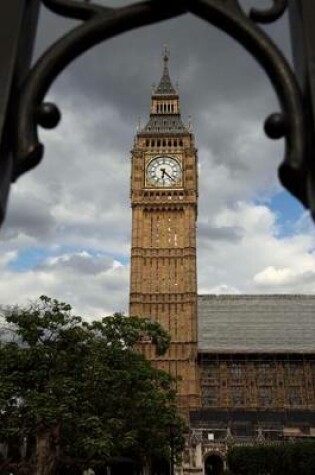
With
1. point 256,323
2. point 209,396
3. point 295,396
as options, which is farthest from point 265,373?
point 256,323

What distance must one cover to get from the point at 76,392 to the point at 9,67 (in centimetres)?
1793

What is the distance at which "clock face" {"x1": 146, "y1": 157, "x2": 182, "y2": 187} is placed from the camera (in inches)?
2379

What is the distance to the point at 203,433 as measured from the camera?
4778cm

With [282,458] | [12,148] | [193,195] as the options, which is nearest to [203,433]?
[282,458]

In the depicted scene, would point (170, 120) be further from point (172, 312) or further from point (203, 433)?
point (203, 433)

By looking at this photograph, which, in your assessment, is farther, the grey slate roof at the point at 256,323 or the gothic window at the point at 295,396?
the grey slate roof at the point at 256,323

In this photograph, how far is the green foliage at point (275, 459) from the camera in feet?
103

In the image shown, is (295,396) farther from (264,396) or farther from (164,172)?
(164,172)

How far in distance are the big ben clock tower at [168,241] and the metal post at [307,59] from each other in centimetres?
5217

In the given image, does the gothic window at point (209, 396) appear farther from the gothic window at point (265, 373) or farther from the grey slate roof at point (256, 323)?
the gothic window at point (265, 373)

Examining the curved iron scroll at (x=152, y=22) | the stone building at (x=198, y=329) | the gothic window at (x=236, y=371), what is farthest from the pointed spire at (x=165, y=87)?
the curved iron scroll at (x=152, y=22)

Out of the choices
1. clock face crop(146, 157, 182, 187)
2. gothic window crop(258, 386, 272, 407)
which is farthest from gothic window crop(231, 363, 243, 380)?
clock face crop(146, 157, 182, 187)

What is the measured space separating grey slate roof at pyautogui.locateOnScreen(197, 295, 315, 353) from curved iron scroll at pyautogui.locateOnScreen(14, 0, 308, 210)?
55917mm

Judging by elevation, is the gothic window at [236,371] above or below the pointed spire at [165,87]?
below
